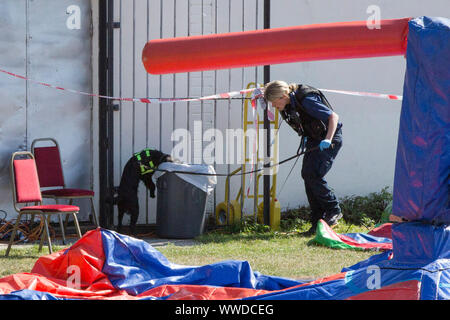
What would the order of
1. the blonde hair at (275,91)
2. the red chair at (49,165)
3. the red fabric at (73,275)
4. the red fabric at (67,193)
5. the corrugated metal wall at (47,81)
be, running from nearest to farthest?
the red fabric at (73,275) < the blonde hair at (275,91) < the red fabric at (67,193) < the red chair at (49,165) < the corrugated metal wall at (47,81)

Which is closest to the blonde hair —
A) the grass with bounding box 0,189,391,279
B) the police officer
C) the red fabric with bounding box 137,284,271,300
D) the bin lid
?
the police officer

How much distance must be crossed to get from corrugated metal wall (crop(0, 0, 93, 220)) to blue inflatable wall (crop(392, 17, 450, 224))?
5203 millimetres

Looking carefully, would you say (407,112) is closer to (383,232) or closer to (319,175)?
(383,232)

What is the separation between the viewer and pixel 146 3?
809cm

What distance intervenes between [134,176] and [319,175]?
1.89 m

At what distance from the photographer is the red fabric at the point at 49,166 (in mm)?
7504

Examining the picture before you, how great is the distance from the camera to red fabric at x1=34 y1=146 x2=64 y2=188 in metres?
7.50

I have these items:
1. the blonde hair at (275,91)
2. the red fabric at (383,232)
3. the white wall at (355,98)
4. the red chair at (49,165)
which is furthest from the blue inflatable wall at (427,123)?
the white wall at (355,98)

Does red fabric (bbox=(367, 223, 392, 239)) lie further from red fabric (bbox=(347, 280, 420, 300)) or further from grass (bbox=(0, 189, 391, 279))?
red fabric (bbox=(347, 280, 420, 300))

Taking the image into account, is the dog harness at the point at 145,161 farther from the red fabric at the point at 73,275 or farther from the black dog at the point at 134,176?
the red fabric at the point at 73,275

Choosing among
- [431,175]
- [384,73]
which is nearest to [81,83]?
[384,73]

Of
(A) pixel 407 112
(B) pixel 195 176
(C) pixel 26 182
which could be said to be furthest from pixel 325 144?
(A) pixel 407 112

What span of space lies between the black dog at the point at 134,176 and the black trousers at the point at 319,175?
146 centimetres

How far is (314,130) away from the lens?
714cm
